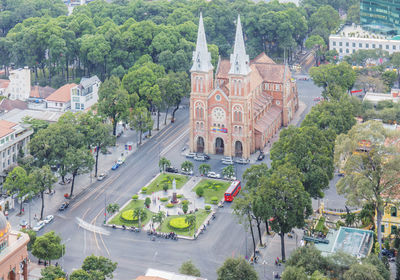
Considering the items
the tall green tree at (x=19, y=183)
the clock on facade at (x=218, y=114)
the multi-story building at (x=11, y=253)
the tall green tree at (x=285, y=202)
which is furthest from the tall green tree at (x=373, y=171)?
the tall green tree at (x=19, y=183)

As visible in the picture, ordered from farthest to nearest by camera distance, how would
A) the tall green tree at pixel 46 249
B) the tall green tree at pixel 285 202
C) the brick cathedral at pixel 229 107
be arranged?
the brick cathedral at pixel 229 107 → the tall green tree at pixel 285 202 → the tall green tree at pixel 46 249

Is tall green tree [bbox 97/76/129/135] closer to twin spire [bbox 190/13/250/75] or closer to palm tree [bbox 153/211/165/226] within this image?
twin spire [bbox 190/13/250/75]

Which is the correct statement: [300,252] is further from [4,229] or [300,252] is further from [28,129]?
[28,129]

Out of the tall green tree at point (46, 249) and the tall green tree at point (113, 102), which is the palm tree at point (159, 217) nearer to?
the tall green tree at point (46, 249)

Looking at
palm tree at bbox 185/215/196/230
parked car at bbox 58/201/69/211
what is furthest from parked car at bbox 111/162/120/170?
palm tree at bbox 185/215/196/230

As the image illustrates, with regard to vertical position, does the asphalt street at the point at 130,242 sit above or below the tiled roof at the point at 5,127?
below
